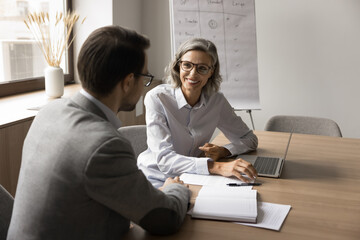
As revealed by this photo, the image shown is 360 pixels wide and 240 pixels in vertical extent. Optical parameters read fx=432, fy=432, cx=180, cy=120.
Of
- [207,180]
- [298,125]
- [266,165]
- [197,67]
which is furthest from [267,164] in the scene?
[298,125]

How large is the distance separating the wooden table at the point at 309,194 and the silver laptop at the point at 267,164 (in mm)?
33

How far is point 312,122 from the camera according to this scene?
10.6 ft

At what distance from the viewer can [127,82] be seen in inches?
51.3

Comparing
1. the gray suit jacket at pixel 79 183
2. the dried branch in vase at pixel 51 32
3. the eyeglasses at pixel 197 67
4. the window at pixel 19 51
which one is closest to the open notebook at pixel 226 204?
the gray suit jacket at pixel 79 183

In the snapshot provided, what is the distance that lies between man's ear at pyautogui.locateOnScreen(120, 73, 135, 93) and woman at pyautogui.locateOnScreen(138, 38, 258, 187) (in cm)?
74

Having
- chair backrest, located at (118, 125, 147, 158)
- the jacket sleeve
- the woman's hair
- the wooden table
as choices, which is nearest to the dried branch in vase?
chair backrest, located at (118, 125, 147, 158)

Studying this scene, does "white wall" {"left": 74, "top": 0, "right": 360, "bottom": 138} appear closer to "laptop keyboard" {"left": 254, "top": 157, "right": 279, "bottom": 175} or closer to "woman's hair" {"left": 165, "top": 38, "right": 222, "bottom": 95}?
"woman's hair" {"left": 165, "top": 38, "right": 222, "bottom": 95}

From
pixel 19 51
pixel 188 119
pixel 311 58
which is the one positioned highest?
pixel 19 51

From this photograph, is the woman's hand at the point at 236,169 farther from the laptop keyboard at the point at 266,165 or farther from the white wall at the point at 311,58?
the white wall at the point at 311,58

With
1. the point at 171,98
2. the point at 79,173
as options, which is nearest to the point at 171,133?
the point at 171,98

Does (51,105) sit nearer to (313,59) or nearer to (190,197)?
(190,197)

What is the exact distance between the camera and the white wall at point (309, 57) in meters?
4.05

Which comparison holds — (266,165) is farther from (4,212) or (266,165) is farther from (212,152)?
(4,212)

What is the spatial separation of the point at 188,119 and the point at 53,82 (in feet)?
4.00
